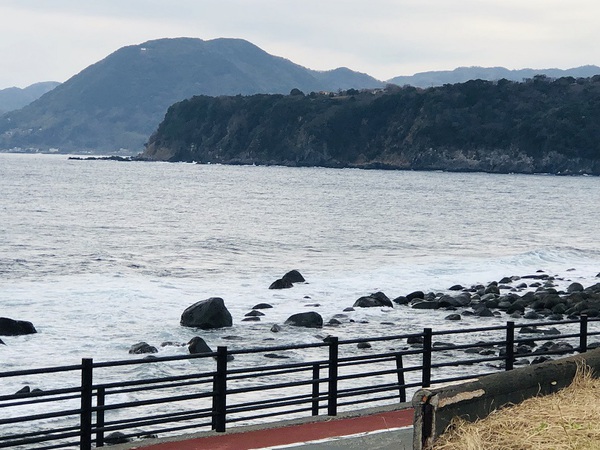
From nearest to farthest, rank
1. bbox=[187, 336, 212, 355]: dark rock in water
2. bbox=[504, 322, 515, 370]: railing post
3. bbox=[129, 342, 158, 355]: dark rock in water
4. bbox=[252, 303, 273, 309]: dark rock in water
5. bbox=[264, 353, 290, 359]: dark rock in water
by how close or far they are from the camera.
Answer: bbox=[504, 322, 515, 370]: railing post < bbox=[264, 353, 290, 359]: dark rock in water < bbox=[187, 336, 212, 355]: dark rock in water < bbox=[129, 342, 158, 355]: dark rock in water < bbox=[252, 303, 273, 309]: dark rock in water

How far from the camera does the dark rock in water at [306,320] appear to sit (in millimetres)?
31219

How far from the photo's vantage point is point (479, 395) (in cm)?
868

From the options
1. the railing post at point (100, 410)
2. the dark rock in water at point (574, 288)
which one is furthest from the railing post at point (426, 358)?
the dark rock in water at point (574, 288)

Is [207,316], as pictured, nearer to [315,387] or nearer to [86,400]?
[315,387]

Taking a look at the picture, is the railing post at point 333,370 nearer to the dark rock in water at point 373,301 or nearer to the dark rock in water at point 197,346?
the dark rock in water at point 197,346

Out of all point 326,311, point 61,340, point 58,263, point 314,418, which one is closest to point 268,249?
point 58,263

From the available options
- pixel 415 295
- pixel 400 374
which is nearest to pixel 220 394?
pixel 400 374

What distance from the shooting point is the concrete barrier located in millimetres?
8359

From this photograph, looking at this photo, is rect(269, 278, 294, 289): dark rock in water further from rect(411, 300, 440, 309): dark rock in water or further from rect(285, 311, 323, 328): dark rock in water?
rect(285, 311, 323, 328): dark rock in water

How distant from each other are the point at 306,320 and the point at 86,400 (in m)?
21.2

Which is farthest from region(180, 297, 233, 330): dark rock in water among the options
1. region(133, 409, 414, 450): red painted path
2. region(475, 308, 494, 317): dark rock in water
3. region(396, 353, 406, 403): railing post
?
region(133, 409, 414, 450): red painted path

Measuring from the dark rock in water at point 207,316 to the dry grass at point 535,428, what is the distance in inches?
841

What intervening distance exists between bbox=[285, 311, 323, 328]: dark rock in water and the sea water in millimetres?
738

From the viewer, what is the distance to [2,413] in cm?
1866
